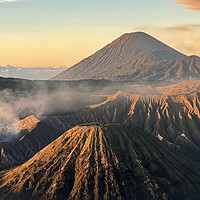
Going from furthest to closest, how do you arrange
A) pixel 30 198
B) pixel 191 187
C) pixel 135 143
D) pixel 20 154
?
pixel 20 154 < pixel 135 143 < pixel 191 187 < pixel 30 198

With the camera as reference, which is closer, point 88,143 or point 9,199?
point 9,199

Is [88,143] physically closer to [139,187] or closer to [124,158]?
[124,158]

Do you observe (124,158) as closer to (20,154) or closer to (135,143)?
(135,143)

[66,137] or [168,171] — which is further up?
[66,137]

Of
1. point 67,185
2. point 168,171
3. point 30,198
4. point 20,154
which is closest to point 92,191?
point 67,185

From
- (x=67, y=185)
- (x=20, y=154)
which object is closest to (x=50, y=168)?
(x=67, y=185)

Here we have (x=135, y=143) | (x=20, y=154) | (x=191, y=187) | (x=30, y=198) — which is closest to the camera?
(x=30, y=198)
